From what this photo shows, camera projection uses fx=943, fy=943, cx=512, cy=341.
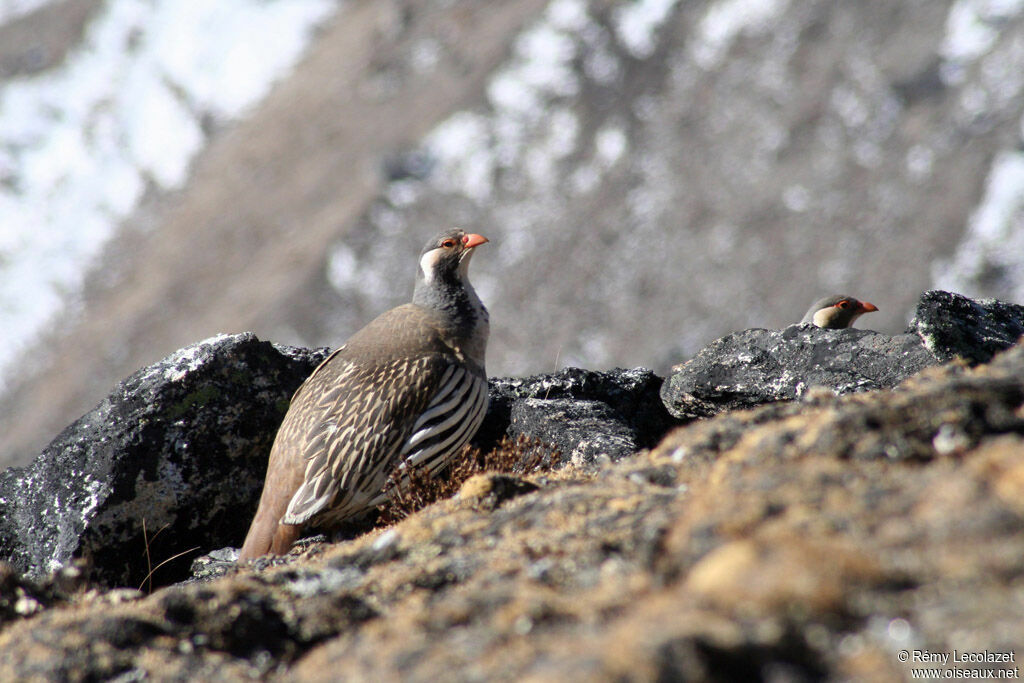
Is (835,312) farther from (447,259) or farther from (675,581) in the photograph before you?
(675,581)

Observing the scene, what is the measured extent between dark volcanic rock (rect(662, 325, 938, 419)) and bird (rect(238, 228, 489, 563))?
177 cm

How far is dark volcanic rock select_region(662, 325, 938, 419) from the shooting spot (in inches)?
277

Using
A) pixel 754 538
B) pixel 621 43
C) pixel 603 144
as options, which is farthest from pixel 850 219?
pixel 754 538

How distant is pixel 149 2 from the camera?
5206cm

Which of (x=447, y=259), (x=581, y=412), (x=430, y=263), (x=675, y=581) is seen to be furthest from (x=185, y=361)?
(x=675, y=581)

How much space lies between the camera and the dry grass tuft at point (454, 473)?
245 inches

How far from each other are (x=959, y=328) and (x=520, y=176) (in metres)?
31.6

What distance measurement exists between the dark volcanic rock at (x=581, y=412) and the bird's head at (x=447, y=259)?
1.19 meters

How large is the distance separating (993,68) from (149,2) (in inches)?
1671

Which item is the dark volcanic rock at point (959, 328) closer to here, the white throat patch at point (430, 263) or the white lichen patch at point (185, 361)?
the white throat patch at point (430, 263)

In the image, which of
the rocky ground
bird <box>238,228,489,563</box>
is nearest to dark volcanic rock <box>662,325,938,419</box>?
bird <box>238,228,489,563</box>

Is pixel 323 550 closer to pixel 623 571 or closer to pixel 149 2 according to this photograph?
pixel 623 571

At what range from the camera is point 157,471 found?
7.08 metres

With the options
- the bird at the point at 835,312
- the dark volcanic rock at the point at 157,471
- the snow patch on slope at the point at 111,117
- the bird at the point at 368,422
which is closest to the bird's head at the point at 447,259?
the bird at the point at 368,422
